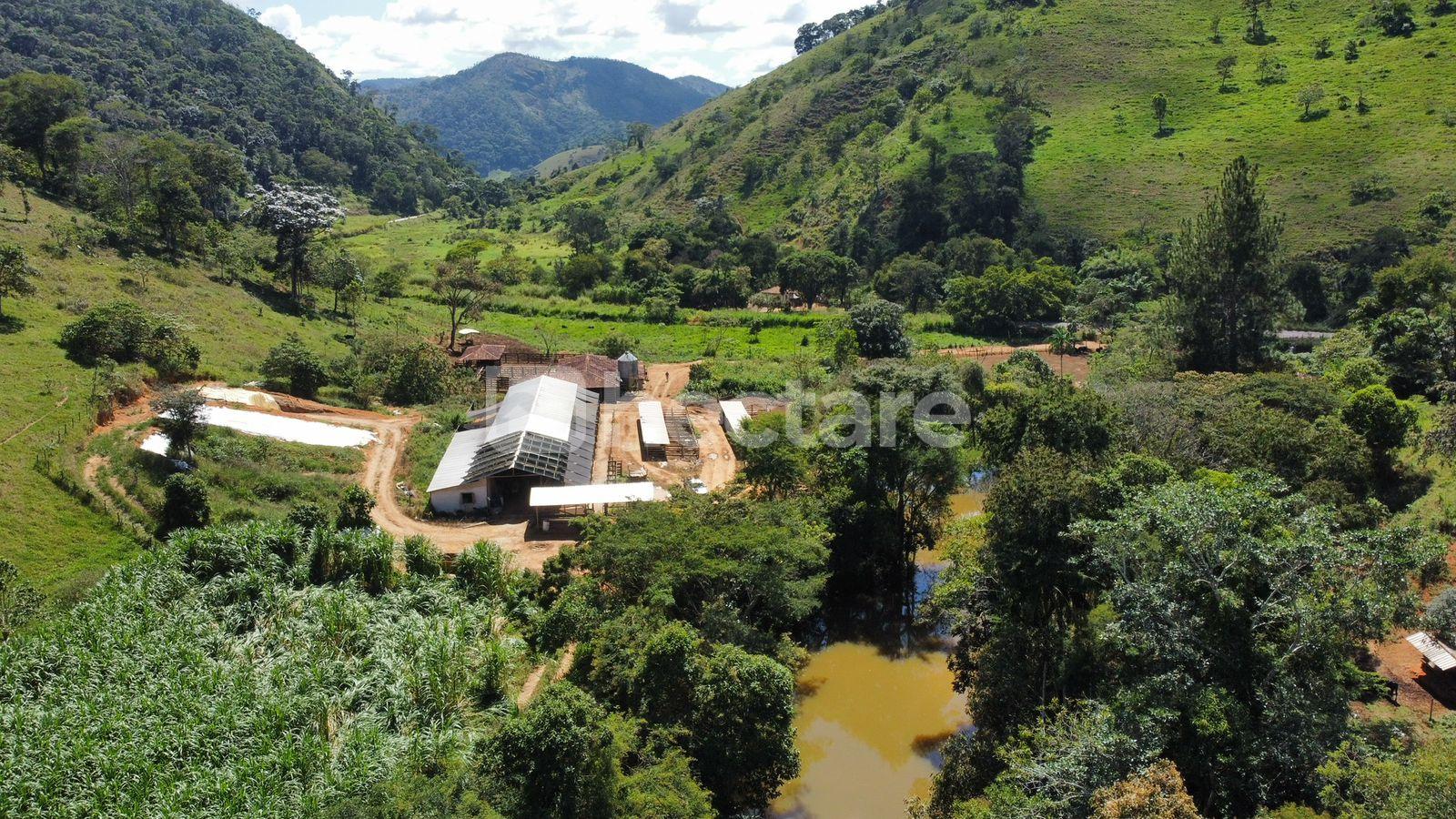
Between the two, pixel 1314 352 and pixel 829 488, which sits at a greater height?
pixel 1314 352

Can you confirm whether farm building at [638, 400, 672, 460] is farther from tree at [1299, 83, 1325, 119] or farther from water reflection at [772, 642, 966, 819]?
tree at [1299, 83, 1325, 119]

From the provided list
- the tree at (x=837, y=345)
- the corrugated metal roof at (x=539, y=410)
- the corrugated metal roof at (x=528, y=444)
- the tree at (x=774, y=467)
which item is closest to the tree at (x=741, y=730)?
the tree at (x=774, y=467)

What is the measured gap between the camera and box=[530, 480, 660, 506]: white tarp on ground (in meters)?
29.3

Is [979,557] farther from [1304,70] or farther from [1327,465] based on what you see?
[1304,70]

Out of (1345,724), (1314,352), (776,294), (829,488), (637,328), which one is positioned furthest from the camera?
(776,294)

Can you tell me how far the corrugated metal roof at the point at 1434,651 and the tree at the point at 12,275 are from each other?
48.9 m

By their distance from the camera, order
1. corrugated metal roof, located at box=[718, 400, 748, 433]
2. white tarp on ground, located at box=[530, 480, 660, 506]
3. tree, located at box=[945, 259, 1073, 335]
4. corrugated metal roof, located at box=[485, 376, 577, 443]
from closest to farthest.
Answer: white tarp on ground, located at box=[530, 480, 660, 506], corrugated metal roof, located at box=[485, 376, 577, 443], corrugated metal roof, located at box=[718, 400, 748, 433], tree, located at box=[945, 259, 1073, 335]

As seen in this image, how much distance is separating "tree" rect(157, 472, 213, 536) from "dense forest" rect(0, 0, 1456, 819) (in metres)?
0.08

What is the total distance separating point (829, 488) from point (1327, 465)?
1515 centimetres

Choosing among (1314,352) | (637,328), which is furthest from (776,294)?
(1314,352)

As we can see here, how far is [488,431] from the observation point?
3431 centimetres

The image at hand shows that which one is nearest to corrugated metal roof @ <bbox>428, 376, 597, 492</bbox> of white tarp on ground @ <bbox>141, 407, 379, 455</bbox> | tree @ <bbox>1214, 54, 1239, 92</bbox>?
white tarp on ground @ <bbox>141, 407, 379, 455</bbox>

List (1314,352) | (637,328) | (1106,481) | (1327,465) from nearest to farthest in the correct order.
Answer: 1. (1106,481)
2. (1327,465)
3. (1314,352)
4. (637,328)

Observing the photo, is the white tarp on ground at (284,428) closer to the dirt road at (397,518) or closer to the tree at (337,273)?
the dirt road at (397,518)
